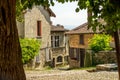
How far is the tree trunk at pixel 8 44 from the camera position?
5199 millimetres

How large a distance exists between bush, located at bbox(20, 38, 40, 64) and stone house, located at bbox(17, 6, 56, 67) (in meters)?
2.88

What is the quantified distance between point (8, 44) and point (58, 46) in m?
44.6

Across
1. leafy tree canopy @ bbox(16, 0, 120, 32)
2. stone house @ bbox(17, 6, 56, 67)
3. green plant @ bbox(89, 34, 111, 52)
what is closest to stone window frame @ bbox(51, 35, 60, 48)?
stone house @ bbox(17, 6, 56, 67)

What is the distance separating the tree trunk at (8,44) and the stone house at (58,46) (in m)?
42.4

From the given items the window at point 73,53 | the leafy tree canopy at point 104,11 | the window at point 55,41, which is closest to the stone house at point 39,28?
the window at point 55,41

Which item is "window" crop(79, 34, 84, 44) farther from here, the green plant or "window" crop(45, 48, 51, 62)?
the green plant

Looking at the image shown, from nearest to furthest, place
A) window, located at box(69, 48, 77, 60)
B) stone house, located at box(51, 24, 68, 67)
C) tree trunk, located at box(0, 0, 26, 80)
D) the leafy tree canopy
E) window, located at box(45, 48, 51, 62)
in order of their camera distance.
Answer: tree trunk, located at box(0, 0, 26, 80) → the leafy tree canopy → window, located at box(69, 48, 77, 60) → window, located at box(45, 48, 51, 62) → stone house, located at box(51, 24, 68, 67)

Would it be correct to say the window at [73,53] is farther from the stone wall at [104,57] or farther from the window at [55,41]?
the stone wall at [104,57]

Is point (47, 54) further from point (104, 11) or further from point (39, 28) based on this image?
point (104, 11)

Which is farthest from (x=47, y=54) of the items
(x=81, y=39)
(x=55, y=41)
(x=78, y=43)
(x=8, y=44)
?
(x=8, y=44)

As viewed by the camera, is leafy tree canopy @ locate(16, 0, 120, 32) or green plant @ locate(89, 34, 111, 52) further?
green plant @ locate(89, 34, 111, 52)

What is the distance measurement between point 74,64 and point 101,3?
37979 mm

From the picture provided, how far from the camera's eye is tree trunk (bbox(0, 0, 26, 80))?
5.20 m

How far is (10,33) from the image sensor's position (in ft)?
17.4
